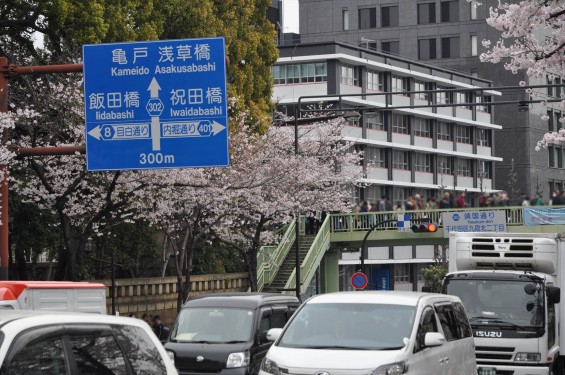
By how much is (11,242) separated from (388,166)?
50.6 meters

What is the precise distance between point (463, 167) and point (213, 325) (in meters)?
76.5

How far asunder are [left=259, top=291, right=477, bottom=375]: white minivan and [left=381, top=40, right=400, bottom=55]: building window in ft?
269

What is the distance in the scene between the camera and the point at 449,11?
93.9 meters

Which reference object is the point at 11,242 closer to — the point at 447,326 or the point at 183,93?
the point at 183,93

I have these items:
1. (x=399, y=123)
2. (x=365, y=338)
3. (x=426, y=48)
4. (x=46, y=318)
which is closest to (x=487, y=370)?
(x=365, y=338)

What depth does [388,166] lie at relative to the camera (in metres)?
83.1

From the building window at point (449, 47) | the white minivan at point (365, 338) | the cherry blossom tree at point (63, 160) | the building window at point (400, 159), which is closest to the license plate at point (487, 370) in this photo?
the white minivan at point (365, 338)

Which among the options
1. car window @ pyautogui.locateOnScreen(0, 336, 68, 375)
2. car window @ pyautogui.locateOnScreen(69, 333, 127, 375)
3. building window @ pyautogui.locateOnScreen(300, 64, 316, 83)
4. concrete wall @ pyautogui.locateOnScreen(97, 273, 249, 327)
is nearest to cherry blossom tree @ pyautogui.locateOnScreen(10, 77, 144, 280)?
concrete wall @ pyautogui.locateOnScreen(97, 273, 249, 327)

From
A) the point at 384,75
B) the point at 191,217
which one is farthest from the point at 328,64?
the point at 191,217

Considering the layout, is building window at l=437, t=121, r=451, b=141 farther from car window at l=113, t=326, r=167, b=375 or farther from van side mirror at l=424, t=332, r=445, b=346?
car window at l=113, t=326, r=167, b=375

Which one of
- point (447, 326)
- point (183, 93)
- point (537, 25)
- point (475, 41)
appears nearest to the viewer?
point (447, 326)

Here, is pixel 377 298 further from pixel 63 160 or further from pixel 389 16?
pixel 389 16

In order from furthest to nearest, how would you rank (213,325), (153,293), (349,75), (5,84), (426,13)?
(426,13) → (349,75) → (153,293) → (5,84) → (213,325)

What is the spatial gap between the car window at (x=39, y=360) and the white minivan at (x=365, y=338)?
551 centimetres
